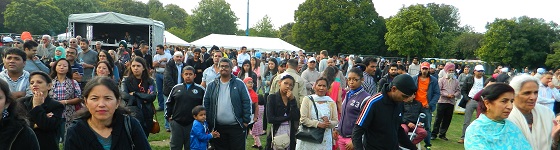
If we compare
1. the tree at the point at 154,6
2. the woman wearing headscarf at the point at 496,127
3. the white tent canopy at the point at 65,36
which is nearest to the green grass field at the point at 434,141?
the woman wearing headscarf at the point at 496,127

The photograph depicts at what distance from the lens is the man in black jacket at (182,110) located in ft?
20.8

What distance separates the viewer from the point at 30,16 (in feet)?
206

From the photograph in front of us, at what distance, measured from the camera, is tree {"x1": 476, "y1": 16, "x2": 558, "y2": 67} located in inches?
2249

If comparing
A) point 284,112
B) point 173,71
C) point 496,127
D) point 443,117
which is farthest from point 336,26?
point 496,127

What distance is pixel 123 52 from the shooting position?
1330cm

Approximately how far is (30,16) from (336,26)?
4155cm

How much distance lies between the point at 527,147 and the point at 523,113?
0.51m

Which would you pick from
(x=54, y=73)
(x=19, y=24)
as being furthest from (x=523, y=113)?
(x=19, y=24)

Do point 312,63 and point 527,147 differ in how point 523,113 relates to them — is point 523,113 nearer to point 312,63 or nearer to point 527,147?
point 527,147

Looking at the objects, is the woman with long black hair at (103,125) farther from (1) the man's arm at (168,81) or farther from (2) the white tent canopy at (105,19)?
(2) the white tent canopy at (105,19)

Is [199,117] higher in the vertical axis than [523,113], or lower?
lower

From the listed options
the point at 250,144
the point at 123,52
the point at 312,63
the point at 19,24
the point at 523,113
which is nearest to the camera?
the point at 523,113

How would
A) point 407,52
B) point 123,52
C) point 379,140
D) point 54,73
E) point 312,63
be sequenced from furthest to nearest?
point 407,52, point 123,52, point 312,63, point 54,73, point 379,140

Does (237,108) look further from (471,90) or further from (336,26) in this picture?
(336,26)
